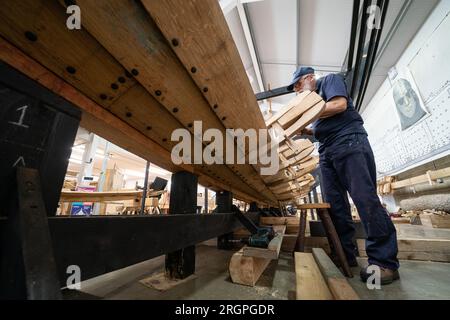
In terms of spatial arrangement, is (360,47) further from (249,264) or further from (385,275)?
(249,264)

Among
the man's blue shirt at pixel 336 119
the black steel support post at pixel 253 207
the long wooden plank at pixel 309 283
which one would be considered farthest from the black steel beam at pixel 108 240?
the black steel support post at pixel 253 207

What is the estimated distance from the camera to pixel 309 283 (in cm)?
100

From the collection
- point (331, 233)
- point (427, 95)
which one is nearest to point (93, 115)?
point (331, 233)

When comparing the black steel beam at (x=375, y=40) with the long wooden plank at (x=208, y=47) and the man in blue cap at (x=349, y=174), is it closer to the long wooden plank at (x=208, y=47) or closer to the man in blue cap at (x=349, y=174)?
the man in blue cap at (x=349, y=174)

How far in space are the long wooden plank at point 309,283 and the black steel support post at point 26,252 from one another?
2.94ft

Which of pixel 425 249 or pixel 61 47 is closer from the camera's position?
pixel 61 47

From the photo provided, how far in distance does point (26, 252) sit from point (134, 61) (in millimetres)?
530

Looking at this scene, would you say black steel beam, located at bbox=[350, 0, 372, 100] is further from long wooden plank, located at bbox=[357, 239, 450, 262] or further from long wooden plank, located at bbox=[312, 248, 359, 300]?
long wooden plank, located at bbox=[312, 248, 359, 300]

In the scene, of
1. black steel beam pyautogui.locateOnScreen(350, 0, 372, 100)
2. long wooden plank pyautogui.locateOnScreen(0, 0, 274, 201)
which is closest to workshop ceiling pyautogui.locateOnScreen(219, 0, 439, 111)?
black steel beam pyautogui.locateOnScreen(350, 0, 372, 100)

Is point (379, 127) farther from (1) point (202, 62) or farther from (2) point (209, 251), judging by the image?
(1) point (202, 62)

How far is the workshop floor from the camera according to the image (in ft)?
3.91

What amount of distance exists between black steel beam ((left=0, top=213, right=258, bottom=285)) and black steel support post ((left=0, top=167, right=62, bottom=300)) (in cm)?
4

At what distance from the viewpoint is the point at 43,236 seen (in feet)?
1.40
